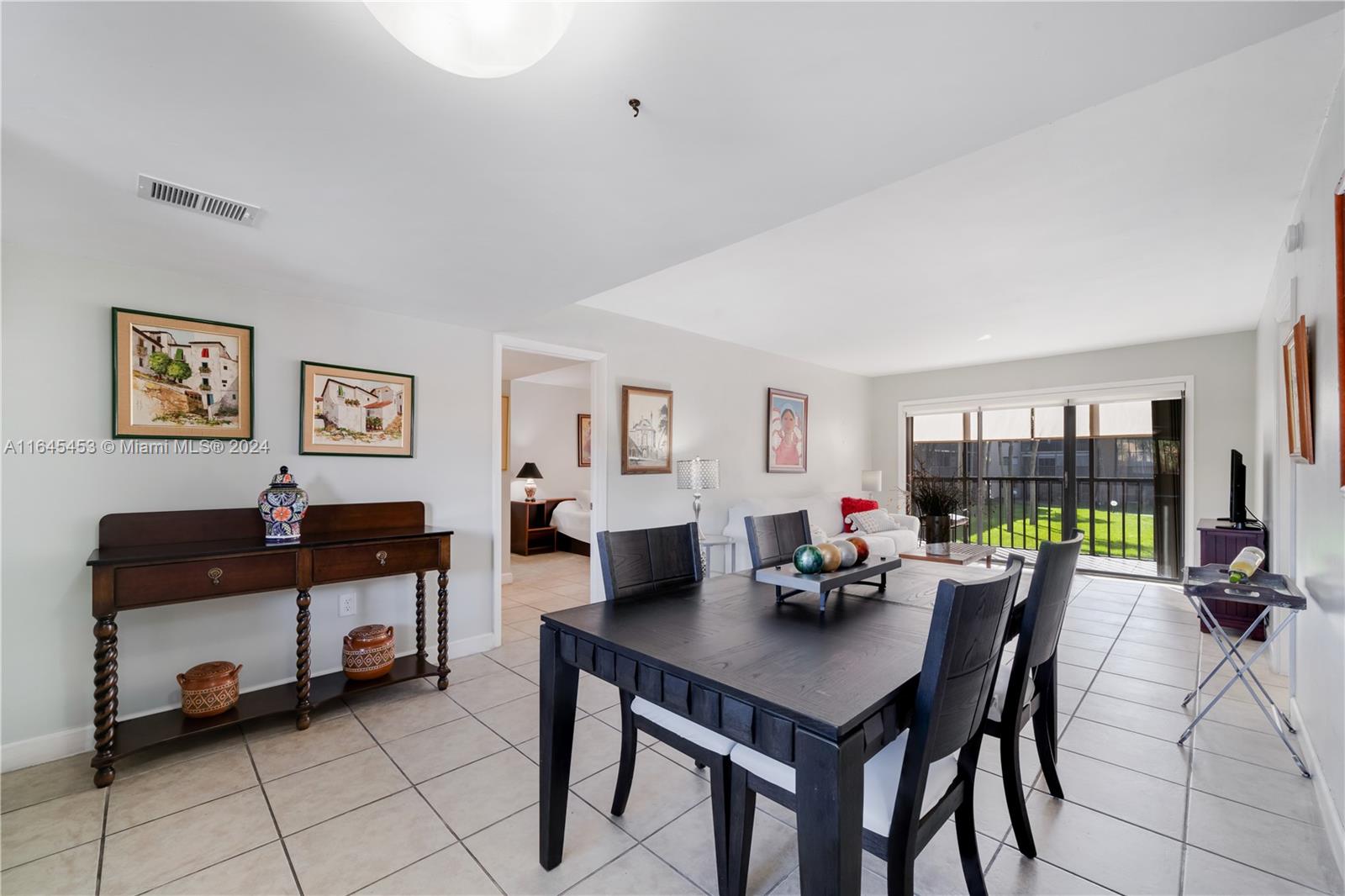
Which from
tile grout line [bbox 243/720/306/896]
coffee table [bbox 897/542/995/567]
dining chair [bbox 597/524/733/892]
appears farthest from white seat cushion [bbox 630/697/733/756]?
coffee table [bbox 897/542/995/567]

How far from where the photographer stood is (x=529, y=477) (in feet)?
25.4

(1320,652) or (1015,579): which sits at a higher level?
(1015,579)

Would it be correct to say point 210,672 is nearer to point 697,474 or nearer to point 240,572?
point 240,572

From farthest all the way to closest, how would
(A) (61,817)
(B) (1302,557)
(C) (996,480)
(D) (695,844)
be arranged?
(C) (996,480) → (B) (1302,557) → (A) (61,817) → (D) (695,844)

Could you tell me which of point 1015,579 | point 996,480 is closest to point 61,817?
point 1015,579

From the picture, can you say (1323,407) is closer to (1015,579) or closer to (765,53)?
(1015,579)

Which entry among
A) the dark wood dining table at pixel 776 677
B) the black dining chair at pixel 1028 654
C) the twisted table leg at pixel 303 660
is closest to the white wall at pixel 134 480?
the twisted table leg at pixel 303 660

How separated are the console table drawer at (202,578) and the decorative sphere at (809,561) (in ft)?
7.71

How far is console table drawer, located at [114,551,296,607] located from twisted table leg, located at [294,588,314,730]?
141 mm

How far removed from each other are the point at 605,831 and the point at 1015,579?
1.58 metres

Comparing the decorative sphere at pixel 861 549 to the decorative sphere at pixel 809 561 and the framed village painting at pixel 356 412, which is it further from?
the framed village painting at pixel 356 412

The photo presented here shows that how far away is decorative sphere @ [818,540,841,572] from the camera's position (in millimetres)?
2010

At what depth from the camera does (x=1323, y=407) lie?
1.92 metres

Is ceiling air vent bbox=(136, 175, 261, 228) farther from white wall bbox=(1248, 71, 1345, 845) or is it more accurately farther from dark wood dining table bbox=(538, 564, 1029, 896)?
white wall bbox=(1248, 71, 1345, 845)
